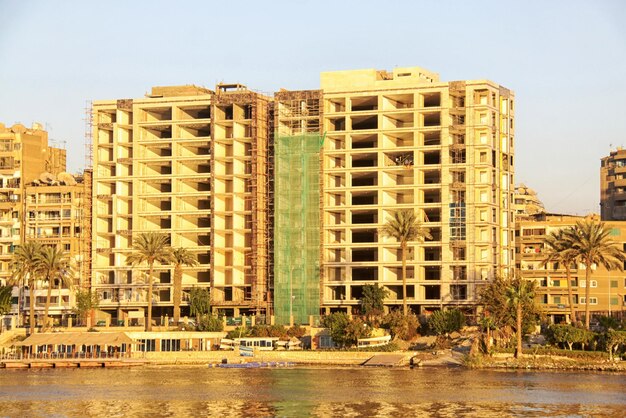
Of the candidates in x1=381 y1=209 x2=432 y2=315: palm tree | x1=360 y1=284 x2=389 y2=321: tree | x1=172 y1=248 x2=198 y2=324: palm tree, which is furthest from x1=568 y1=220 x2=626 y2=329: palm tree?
x1=172 y1=248 x2=198 y2=324: palm tree

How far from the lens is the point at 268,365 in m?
170

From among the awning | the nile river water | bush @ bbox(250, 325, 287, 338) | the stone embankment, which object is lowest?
the nile river water

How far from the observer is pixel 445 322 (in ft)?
582

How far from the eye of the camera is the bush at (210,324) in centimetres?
18775

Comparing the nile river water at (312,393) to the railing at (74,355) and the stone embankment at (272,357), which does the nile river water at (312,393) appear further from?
the railing at (74,355)

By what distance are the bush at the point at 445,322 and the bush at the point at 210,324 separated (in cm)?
3205

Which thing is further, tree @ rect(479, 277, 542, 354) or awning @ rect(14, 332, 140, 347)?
awning @ rect(14, 332, 140, 347)

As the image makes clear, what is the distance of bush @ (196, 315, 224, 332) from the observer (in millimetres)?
187750

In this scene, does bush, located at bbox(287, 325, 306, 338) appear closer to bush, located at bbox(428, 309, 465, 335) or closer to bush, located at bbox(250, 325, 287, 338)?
bush, located at bbox(250, 325, 287, 338)

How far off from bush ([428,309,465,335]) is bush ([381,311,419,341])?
2641mm

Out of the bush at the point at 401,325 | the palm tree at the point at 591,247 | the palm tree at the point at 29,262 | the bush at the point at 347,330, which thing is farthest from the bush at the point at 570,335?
the palm tree at the point at 29,262

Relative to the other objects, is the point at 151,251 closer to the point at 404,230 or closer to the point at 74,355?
the point at 74,355

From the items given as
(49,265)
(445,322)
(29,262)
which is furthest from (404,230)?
(29,262)

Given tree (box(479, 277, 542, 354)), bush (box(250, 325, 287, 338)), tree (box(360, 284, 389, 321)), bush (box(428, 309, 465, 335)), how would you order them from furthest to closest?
tree (box(360, 284, 389, 321)) → bush (box(250, 325, 287, 338)) → bush (box(428, 309, 465, 335)) → tree (box(479, 277, 542, 354))
